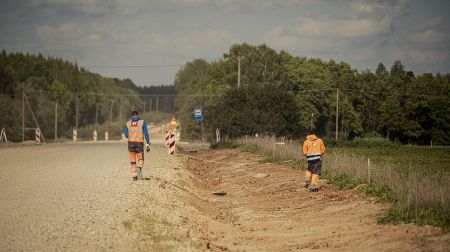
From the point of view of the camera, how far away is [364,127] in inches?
3812

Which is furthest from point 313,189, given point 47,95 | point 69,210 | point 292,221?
point 47,95

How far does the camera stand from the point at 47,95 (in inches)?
4552

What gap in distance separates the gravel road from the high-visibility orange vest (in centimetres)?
128

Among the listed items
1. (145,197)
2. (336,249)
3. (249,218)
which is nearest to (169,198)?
(145,197)

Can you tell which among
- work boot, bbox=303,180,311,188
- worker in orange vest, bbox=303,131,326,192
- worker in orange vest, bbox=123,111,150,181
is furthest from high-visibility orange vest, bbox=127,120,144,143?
work boot, bbox=303,180,311,188

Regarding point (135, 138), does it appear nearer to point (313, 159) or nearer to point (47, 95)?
point (313, 159)

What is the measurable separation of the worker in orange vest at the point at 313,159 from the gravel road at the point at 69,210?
453 centimetres

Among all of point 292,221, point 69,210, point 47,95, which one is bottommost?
point 292,221

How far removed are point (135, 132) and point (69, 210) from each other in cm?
598

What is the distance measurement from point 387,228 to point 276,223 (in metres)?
3.04

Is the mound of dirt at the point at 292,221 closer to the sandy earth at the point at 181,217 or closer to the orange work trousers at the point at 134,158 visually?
the sandy earth at the point at 181,217

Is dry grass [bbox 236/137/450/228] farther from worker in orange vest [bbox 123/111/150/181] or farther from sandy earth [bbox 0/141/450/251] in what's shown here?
worker in orange vest [bbox 123/111/150/181]

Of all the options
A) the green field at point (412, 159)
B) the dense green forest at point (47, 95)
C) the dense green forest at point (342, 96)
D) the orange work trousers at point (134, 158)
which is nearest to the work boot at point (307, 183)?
the green field at point (412, 159)

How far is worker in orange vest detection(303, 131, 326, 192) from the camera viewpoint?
Answer: 17.2m
